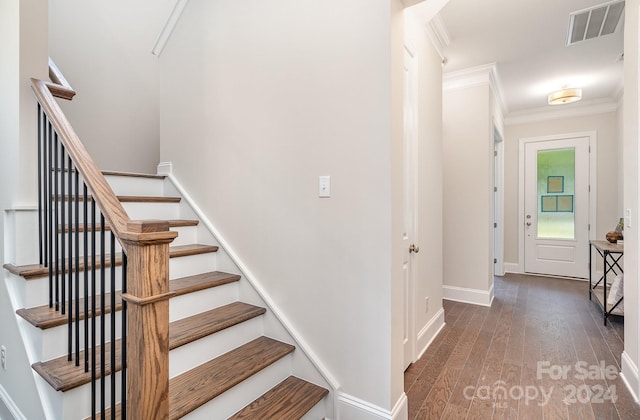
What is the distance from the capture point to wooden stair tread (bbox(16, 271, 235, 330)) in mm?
1370

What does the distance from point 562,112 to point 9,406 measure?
23.3 ft

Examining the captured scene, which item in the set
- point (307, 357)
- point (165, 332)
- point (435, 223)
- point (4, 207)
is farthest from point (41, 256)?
point (435, 223)

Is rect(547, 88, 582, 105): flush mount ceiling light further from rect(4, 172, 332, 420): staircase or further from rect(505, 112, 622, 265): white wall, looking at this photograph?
rect(4, 172, 332, 420): staircase

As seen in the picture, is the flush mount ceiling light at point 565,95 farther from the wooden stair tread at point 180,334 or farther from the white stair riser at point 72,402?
the white stair riser at point 72,402

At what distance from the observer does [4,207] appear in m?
1.72

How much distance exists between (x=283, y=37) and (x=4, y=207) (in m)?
1.85

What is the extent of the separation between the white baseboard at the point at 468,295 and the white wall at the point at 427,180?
0.96 m

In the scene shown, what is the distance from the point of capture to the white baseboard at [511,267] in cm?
550

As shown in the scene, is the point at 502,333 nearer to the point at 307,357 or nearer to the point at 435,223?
the point at 435,223

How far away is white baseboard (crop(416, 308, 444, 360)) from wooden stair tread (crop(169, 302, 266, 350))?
4.45 feet

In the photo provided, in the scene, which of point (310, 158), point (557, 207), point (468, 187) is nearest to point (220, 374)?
point (310, 158)

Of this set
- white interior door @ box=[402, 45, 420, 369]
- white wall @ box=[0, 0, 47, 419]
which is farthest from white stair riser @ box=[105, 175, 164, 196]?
white interior door @ box=[402, 45, 420, 369]

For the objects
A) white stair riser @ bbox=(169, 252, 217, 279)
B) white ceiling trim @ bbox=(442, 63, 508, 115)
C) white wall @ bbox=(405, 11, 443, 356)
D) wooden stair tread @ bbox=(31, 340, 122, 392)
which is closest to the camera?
wooden stair tread @ bbox=(31, 340, 122, 392)
